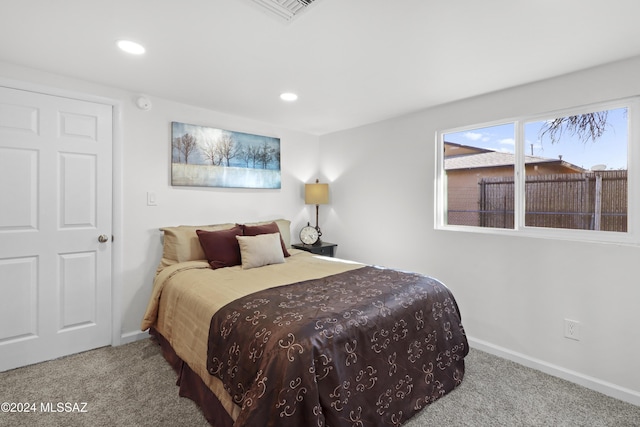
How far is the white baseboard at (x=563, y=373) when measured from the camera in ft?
6.75

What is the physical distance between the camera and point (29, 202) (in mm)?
2373

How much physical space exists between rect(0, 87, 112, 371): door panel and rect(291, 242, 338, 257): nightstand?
2016mm

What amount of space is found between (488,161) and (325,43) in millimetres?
1913

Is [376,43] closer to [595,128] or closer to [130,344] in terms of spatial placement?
[595,128]

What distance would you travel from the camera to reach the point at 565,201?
2457 mm

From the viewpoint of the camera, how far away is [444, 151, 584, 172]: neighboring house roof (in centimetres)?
253

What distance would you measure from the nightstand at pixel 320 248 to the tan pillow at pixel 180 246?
51.2 inches

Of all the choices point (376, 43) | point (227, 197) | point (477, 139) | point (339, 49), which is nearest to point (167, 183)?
point (227, 197)

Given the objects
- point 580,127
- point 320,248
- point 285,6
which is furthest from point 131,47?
point 580,127

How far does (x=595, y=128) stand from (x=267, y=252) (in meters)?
2.79

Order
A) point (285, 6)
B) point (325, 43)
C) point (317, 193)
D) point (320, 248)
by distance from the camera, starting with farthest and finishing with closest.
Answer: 1. point (317, 193)
2. point (320, 248)
3. point (325, 43)
4. point (285, 6)

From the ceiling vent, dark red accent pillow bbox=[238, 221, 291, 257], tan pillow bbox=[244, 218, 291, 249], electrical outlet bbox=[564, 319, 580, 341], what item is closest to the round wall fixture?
dark red accent pillow bbox=[238, 221, 291, 257]

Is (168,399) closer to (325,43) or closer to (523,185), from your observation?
(325,43)

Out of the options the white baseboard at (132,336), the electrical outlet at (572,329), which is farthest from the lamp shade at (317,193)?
the electrical outlet at (572,329)
